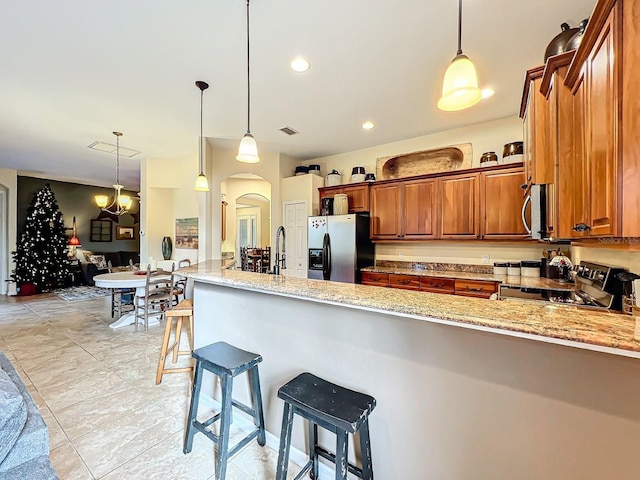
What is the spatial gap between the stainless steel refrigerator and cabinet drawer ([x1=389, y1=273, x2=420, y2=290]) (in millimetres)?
541

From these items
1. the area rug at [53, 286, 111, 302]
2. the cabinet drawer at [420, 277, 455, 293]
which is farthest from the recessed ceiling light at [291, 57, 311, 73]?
the area rug at [53, 286, 111, 302]

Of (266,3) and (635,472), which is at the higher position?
(266,3)

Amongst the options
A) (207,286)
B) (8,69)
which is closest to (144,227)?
(8,69)

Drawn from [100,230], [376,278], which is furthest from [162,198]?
[376,278]

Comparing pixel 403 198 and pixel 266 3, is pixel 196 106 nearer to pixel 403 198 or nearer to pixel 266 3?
pixel 266 3

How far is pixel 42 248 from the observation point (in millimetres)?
6695

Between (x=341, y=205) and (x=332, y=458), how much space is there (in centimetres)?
353

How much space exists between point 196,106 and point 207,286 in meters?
2.33

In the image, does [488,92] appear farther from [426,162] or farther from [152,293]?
[152,293]

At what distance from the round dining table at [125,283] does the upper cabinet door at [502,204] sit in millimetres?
4386

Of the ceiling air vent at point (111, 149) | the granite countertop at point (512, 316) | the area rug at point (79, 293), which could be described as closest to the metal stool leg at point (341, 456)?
the granite countertop at point (512, 316)

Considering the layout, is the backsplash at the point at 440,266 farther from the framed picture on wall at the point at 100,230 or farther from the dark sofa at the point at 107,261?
the framed picture on wall at the point at 100,230

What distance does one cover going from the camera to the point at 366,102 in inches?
128

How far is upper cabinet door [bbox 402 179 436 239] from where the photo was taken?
399 centimetres
